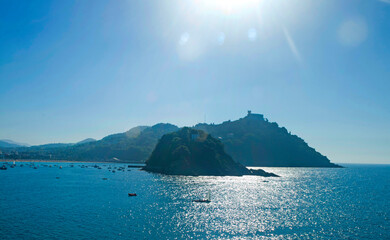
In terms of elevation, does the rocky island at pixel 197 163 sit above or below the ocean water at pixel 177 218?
above

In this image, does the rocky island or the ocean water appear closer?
the ocean water

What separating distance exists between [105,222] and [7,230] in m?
16.7

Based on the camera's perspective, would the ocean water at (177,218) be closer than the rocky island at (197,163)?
Yes

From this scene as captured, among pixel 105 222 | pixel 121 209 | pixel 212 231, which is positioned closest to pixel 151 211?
pixel 121 209

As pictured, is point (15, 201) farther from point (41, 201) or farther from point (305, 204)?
point (305, 204)

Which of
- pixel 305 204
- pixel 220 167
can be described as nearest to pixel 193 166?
pixel 220 167

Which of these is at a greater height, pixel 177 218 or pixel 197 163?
pixel 197 163

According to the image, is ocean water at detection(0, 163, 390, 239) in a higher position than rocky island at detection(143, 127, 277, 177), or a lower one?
lower

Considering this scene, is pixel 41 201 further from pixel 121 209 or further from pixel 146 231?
pixel 146 231

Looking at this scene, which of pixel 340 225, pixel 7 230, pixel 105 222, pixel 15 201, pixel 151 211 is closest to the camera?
pixel 7 230

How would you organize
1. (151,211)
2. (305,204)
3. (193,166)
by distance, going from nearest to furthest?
1. (151,211)
2. (305,204)
3. (193,166)

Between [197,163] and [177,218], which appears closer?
[177,218]

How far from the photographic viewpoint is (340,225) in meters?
57.8

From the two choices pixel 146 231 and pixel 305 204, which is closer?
pixel 146 231
